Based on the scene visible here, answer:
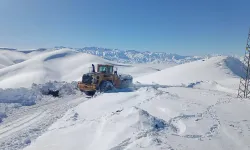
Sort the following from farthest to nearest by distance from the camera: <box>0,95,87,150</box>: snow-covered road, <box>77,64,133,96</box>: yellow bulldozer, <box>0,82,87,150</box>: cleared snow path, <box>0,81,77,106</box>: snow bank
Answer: <box>77,64,133,96</box>: yellow bulldozer
<box>0,81,77,106</box>: snow bank
<box>0,82,87,150</box>: cleared snow path
<box>0,95,87,150</box>: snow-covered road

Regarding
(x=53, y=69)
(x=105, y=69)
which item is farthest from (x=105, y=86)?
(x=53, y=69)

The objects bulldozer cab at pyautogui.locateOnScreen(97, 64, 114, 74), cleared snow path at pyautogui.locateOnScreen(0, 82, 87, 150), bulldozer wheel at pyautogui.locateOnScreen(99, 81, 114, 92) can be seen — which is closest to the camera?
cleared snow path at pyautogui.locateOnScreen(0, 82, 87, 150)

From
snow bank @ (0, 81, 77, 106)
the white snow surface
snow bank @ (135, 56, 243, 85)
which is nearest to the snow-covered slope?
snow bank @ (135, 56, 243, 85)

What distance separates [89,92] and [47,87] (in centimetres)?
386

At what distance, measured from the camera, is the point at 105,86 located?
63.2 feet

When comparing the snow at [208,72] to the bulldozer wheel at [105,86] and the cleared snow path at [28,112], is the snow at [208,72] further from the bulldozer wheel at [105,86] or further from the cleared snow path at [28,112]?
the cleared snow path at [28,112]

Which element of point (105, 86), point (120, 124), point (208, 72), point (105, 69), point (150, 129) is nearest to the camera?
point (150, 129)

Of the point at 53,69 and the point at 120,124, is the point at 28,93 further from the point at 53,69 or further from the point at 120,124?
the point at 53,69

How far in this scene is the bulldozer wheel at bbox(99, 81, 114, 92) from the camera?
63.0 ft

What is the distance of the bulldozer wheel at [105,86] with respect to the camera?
19203 millimetres

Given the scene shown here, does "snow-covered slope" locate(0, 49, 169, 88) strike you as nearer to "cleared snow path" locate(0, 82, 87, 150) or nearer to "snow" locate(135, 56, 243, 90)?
"snow" locate(135, 56, 243, 90)

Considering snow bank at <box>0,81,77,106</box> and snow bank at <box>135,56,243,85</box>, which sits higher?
snow bank at <box>0,81,77,106</box>

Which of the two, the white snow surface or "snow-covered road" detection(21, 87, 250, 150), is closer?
"snow-covered road" detection(21, 87, 250, 150)

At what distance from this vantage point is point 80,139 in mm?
8672
